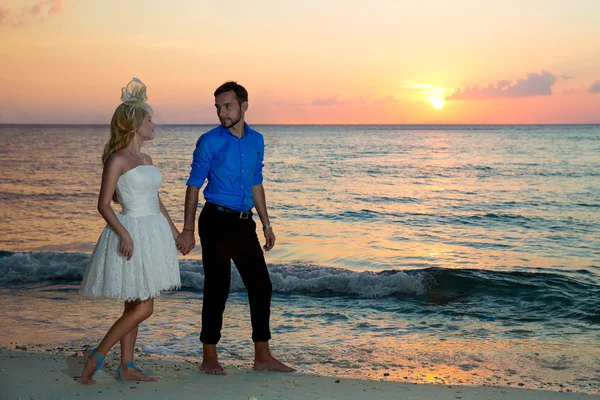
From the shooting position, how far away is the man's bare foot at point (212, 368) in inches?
195

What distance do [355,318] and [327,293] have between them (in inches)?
59.8

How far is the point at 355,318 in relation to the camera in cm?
778

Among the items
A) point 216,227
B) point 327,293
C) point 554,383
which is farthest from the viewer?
point 327,293

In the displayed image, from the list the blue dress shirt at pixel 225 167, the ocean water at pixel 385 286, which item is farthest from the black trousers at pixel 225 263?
the ocean water at pixel 385 286

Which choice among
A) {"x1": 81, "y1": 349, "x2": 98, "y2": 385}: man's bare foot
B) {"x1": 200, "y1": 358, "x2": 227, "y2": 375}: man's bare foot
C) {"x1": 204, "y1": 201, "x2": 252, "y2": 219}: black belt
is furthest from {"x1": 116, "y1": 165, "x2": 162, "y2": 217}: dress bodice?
{"x1": 200, "y1": 358, "x2": 227, "y2": 375}: man's bare foot

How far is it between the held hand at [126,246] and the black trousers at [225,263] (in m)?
0.74

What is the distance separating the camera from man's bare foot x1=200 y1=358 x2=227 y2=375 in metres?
4.95

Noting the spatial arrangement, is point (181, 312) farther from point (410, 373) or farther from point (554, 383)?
point (554, 383)

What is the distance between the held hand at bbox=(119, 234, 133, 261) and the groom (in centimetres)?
54

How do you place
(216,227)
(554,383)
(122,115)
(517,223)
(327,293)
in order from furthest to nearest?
(517,223) < (327,293) < (554,383) < (216,227) < (122,115)

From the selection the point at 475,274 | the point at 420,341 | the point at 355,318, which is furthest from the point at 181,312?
the point at 475,274

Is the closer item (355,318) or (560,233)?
(355,318)

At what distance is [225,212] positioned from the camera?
485cm

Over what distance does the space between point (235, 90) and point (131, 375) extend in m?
2.14
